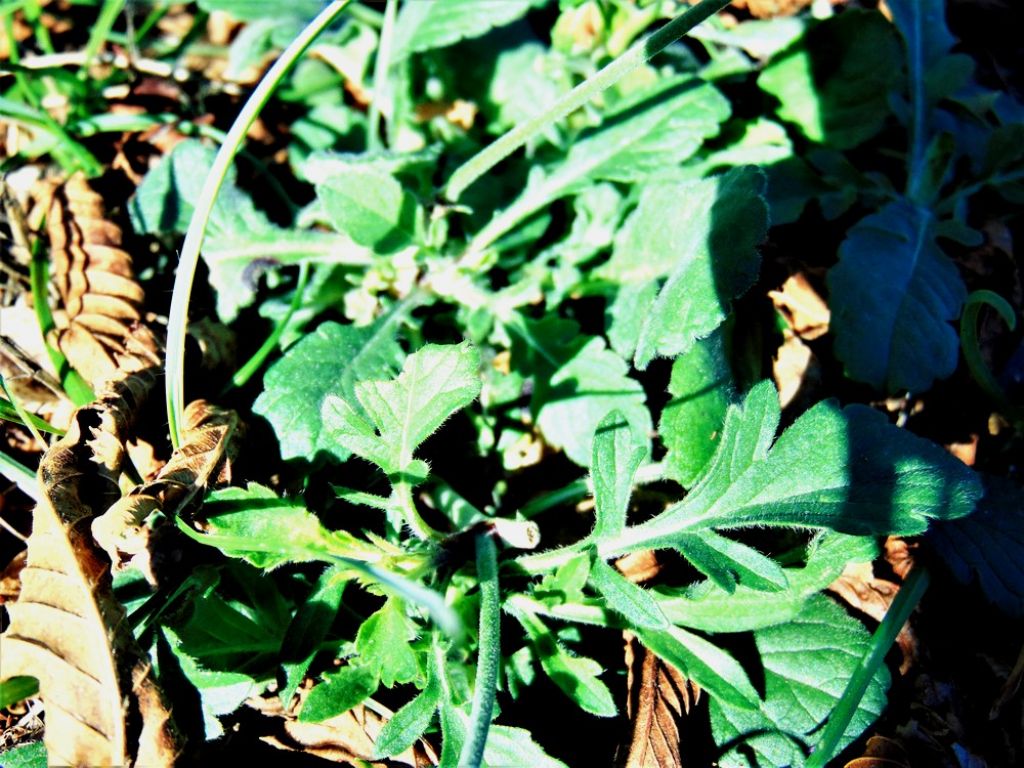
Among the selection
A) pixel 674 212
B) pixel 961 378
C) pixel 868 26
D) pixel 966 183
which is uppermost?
pixel 868 26

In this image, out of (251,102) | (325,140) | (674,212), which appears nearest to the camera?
(251,102)

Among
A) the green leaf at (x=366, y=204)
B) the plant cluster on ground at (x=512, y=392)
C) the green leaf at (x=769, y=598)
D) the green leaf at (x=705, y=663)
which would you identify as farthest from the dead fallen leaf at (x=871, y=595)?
the green leaf at (x=366, y=204)

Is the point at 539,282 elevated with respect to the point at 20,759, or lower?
elevated

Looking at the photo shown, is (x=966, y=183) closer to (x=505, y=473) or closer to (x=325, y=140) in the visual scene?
(x=505, y=473)

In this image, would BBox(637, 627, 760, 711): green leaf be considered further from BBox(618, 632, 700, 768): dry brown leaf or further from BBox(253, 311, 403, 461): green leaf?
BBox(253, 311, 403, 461): green leaf

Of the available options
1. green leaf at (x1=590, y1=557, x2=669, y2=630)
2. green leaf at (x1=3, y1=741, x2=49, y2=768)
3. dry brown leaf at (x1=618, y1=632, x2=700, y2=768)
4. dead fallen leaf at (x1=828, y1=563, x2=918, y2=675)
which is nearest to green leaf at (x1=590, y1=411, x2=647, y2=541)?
green leaf at (x1=590, y1=557, x2=669, y2=630)

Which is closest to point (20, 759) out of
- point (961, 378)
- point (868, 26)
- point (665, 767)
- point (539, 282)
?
point (665, 767)

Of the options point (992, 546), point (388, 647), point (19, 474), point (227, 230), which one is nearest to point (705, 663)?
point (388, 647)
